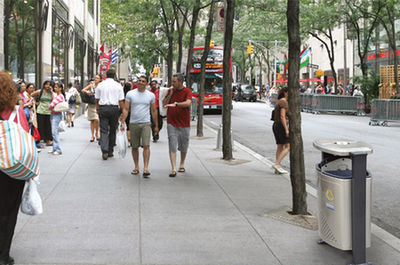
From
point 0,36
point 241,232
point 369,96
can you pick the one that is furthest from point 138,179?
point 369,96

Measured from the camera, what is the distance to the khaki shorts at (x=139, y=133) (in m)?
8.96

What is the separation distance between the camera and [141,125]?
8977 mm

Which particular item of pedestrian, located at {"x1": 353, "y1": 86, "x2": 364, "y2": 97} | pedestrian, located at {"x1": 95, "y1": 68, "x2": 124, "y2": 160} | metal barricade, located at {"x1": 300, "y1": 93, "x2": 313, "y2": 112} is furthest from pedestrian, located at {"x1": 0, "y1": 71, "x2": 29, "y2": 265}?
pedestrian, located at {"x1": 353, "y1": 86, "x2": 364, "y2": 97}

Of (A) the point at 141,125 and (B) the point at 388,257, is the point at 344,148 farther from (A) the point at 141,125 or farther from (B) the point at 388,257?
(A) the point at 141,125

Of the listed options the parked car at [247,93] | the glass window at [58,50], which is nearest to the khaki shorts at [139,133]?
the glass window at [58,50]

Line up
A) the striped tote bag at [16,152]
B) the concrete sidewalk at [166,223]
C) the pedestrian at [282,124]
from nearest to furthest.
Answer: the striped tote bag at [16,152]
the concrete sidewalk at [166,223]
the pedestrian at [282,124]

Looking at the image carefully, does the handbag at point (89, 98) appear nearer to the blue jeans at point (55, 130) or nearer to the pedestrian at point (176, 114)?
the blue jeans at point (55, 130)

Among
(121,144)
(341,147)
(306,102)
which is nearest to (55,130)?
(121,144)

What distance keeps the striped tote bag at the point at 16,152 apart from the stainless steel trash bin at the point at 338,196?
2.63m

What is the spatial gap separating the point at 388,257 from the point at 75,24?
2661 centimetres

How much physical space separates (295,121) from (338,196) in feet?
5.92

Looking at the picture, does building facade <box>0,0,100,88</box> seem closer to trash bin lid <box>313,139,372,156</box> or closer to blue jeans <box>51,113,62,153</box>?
blue jeans <box>51,113,62,153</box>

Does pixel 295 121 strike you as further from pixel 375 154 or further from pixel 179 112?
pixel 375 154

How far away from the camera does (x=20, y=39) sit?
53.2 feet
